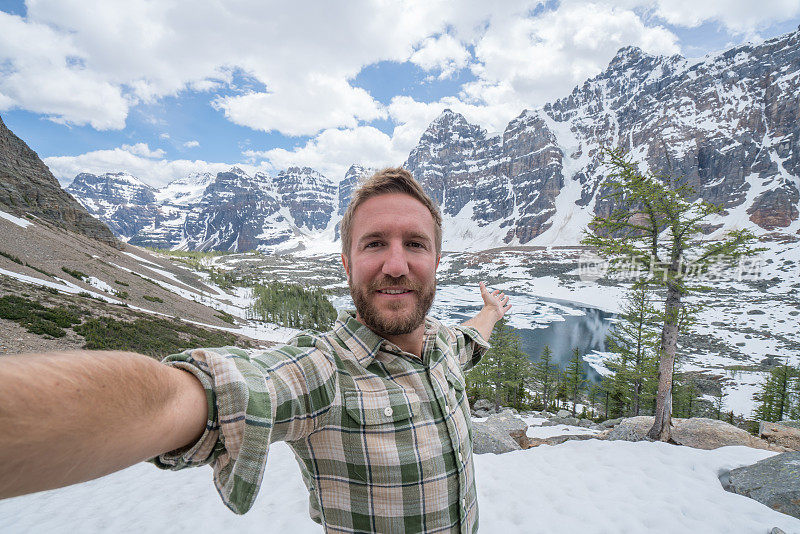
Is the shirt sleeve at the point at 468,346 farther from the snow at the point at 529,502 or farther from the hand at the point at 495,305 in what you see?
the snow at the point at 529,502

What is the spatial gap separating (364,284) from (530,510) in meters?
5.62

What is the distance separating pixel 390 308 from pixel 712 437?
452 inches

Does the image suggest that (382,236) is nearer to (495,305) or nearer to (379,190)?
(379,190)

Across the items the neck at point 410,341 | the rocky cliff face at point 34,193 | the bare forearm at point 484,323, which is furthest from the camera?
the rocky cliff face at point 34,193

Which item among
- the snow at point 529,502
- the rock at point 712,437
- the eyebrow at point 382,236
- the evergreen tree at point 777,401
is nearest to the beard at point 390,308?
the eyebrow at point 382,236

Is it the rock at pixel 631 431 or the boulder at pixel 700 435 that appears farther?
the rock at pixel 631 431

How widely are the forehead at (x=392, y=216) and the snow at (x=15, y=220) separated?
2259 inches

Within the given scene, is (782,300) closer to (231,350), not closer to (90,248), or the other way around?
(231,350)

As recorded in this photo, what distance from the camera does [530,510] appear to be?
5344 millimetres

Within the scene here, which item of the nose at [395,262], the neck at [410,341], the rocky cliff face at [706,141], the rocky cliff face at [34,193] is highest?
the rocky cliff face at [706,141]

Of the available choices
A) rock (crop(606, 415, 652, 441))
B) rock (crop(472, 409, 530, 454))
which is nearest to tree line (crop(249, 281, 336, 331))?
rock (crop(472, 409, 530, 454))

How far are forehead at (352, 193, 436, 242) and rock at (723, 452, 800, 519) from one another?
6711 millimetres

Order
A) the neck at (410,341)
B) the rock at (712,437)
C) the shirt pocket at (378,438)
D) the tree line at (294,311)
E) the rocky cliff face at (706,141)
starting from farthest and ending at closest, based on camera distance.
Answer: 1. the rocky cliff face at (706,141)
2. the tree line at (294,311)
3. the rock at (712,437)
4. the neck at (410,341)
5. the shirt pocket at (378,438)

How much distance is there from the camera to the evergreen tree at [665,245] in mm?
8125
